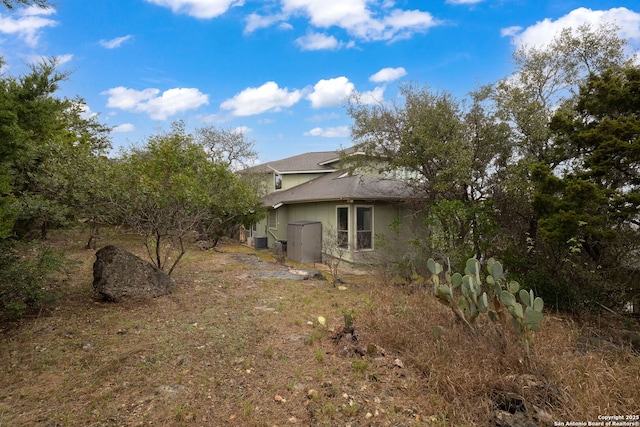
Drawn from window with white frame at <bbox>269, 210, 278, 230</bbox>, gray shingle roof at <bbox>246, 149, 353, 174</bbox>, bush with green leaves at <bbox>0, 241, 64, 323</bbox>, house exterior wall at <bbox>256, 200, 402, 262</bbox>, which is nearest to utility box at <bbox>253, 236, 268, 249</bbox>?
window with white frame at <bbox>269, 210, 278, 230</bbox>

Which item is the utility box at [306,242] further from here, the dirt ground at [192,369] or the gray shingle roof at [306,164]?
the dirt ground at [192,369]

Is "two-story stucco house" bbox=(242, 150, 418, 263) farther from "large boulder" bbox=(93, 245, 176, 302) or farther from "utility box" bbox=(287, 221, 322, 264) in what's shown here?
"large boulder" bbox=(93, 245, 176, 302)

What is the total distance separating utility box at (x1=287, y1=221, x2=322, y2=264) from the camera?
13586mm

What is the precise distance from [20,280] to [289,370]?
4298 millimetres

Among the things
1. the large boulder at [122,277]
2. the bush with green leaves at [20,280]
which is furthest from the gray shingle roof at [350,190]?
the bush with green leaves at [20,280]

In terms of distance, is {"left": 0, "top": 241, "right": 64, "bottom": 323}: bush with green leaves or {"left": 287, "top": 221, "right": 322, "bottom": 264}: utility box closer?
{"left": 0, "top": 241, "right": 64, "bottom": 323}: bush with green leaves

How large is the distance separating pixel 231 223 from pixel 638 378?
51.5ft

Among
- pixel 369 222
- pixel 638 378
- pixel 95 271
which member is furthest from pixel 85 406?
pixel 369 222

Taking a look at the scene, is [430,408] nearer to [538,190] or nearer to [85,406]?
[85,406]

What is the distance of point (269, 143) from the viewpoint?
76.9ft

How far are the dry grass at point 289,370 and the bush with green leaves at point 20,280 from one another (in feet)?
1.35

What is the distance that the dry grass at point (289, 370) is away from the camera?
2.99m

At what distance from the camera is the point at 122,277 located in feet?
20.8

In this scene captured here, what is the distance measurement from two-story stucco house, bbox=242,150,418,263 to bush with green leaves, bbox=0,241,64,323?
7.16 meters
